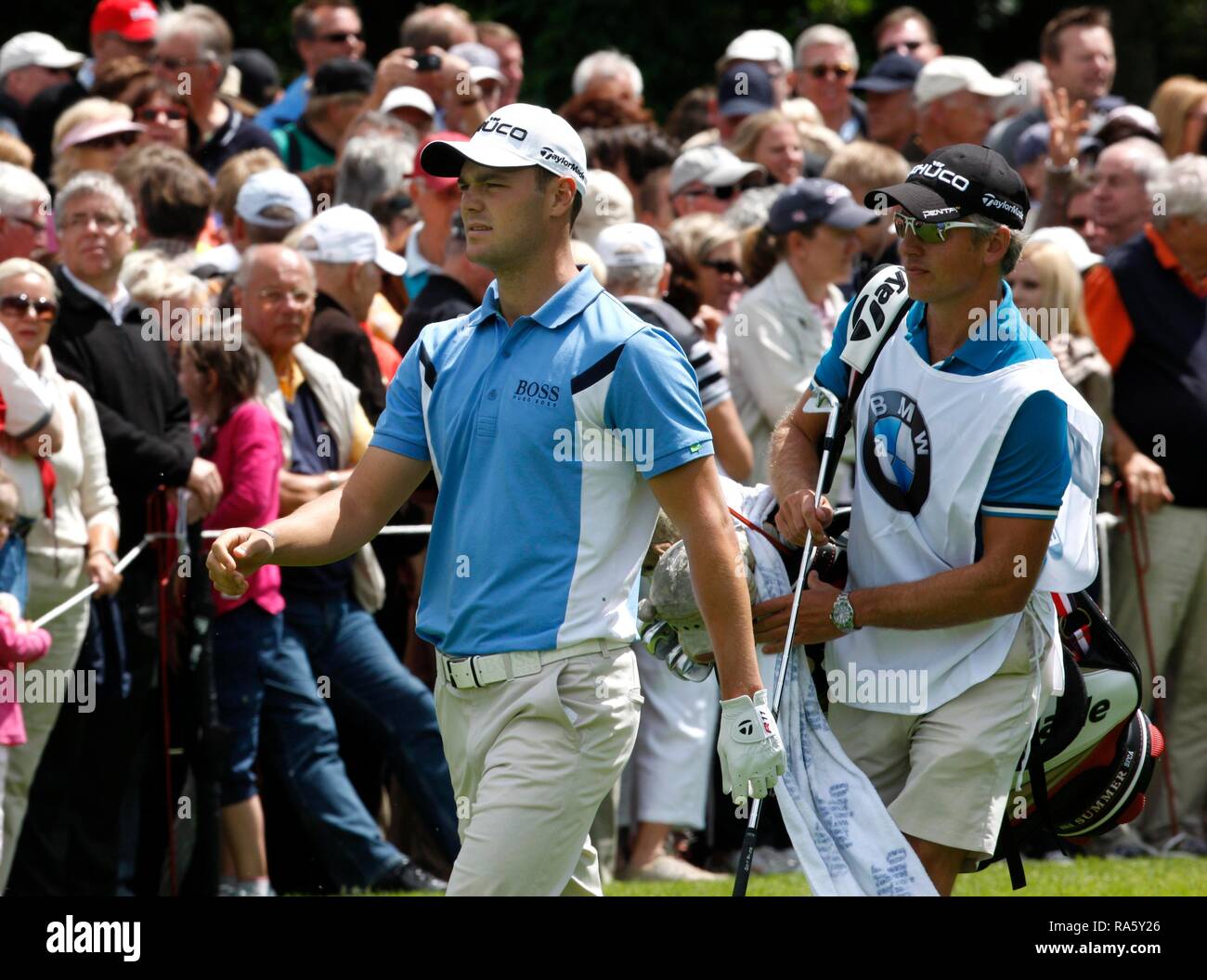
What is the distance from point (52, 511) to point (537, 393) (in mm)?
3115

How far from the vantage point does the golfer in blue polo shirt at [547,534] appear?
15.5 feet

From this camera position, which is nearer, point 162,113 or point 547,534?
point 547,534

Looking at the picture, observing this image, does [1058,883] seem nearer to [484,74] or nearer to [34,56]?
[484,74]

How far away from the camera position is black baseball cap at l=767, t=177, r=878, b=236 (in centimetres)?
884

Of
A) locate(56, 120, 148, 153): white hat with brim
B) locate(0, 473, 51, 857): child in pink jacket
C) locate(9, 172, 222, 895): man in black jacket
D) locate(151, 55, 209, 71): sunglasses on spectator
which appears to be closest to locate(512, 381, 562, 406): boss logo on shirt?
locate(0, 473, 51, 857): child in pink jacket

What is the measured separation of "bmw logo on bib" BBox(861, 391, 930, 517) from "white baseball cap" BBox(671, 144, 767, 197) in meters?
5.28

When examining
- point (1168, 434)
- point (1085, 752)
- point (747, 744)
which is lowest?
point (1085, 752)

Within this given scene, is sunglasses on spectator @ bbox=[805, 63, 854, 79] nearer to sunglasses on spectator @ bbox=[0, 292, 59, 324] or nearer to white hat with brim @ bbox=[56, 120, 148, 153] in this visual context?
white hat with brim @ bbox=[56, 120, 148, 153]

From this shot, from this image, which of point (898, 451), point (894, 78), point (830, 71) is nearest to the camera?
point (898, 451)

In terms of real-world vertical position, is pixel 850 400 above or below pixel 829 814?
above

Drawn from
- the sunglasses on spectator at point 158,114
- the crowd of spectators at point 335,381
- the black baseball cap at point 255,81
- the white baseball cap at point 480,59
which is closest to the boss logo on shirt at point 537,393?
the crowd of spectators at point 335,381

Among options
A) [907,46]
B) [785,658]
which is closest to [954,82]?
[907,46]

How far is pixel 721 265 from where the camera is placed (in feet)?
31.1
